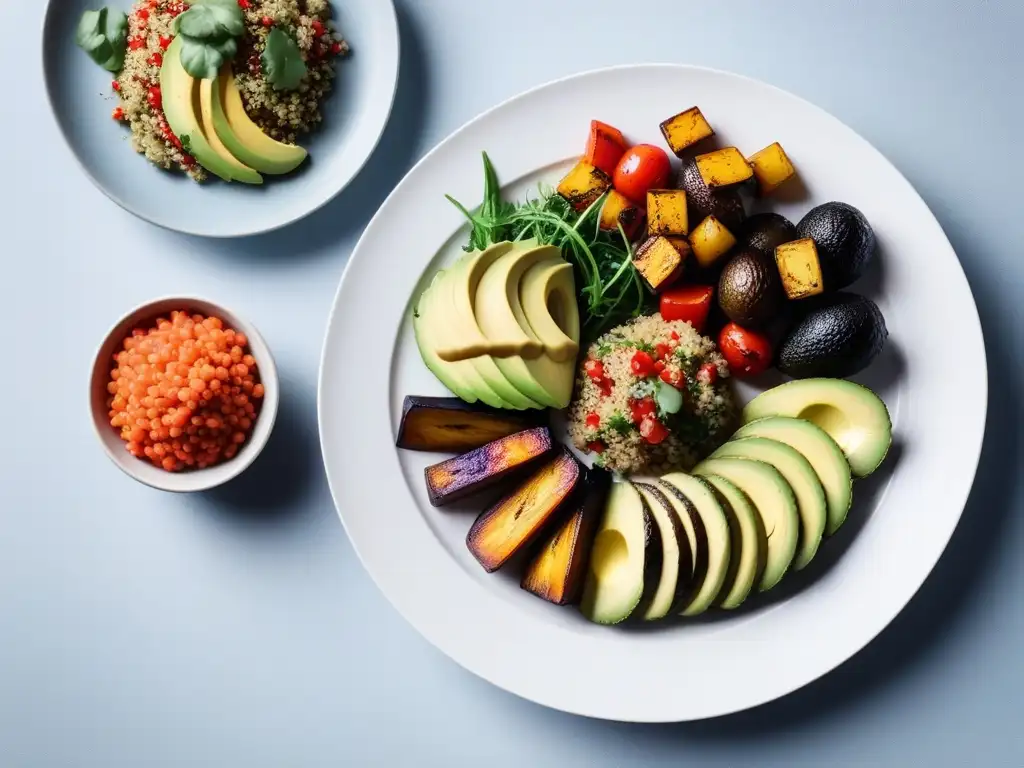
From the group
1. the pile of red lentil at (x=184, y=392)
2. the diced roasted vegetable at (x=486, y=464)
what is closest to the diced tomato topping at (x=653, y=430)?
the diced roasted vegetable at (x=486, y=464)

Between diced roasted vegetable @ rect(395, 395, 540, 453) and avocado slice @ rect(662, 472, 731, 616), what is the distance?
510 mm

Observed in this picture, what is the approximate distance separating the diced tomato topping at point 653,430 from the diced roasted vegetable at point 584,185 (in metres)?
0.68

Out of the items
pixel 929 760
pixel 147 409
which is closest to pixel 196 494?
pixel 147 409

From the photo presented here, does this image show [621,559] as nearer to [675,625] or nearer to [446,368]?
[675,625]

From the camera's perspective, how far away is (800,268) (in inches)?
90.3

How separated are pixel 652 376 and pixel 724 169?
2.04 feet

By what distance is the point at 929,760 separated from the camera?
2654 mm

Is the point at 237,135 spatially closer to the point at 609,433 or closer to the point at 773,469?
the point at 609,433

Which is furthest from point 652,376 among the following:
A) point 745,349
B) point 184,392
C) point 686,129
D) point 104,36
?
point 104,36

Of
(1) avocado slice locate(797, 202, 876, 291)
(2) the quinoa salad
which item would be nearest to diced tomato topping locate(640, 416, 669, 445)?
(2) the quinoa salad

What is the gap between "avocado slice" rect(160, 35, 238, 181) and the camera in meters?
2.50

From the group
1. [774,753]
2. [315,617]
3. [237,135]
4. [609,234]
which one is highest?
[237,135]

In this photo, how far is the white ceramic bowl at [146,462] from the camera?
245 cm

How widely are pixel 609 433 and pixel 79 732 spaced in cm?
210
